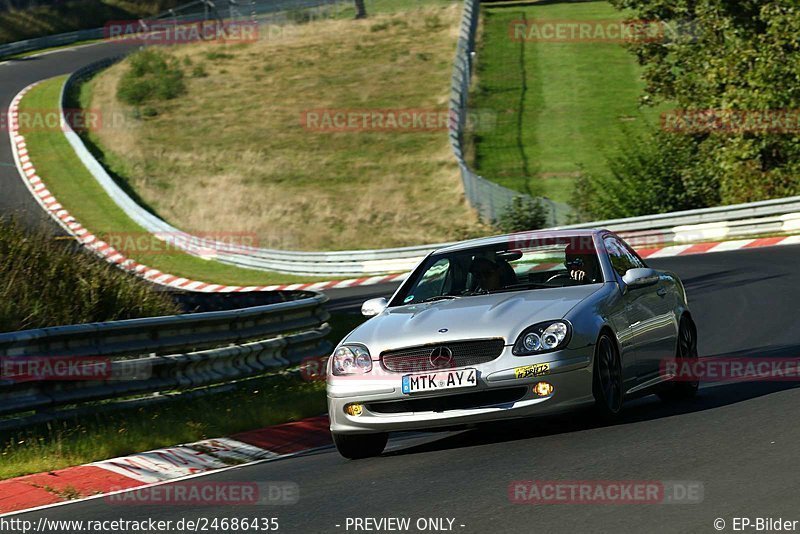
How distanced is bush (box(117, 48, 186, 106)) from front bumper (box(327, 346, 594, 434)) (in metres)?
48.2

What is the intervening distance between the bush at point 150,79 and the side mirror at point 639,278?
4724cm

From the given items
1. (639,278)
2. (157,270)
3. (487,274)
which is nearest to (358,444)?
(487,274)

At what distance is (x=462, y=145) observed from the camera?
44.0 meters

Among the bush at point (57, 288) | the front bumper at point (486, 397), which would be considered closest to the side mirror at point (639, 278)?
the front bumper at point (486, 397)

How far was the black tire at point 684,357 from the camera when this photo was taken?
33.3 ft

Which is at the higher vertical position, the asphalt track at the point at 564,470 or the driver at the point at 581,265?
the driver at the point at 581,265

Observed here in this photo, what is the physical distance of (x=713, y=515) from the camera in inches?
230

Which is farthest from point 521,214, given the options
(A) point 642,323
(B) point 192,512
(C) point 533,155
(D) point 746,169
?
(B) point 192,512

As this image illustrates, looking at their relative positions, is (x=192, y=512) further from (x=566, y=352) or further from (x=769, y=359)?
(x=769, y=359)

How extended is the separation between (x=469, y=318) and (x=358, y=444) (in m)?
1.19

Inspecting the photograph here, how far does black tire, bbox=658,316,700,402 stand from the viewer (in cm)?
1014

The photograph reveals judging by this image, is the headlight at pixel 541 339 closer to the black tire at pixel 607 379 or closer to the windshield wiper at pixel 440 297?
the black tire at pixel 607 379

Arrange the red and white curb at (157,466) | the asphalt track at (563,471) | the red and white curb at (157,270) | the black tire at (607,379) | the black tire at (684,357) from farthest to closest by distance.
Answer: the red and white curb at (157,270), the black tire at (684,357), the black tire at (607,379), the red and white curb at (157,466), the asphalt track at (563,471)

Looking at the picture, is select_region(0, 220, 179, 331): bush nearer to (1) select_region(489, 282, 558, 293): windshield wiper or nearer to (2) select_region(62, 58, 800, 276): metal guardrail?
(1) select_region(489, 282, 558, 293): windshield wiper
